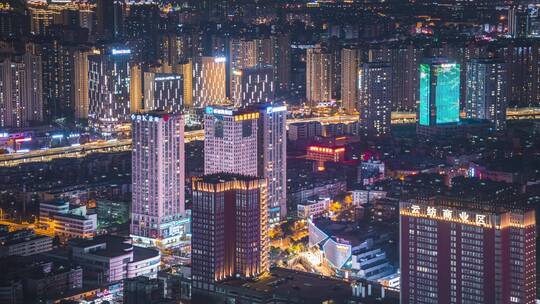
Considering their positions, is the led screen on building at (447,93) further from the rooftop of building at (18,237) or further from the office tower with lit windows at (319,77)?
the rooftop of building at (18,237)

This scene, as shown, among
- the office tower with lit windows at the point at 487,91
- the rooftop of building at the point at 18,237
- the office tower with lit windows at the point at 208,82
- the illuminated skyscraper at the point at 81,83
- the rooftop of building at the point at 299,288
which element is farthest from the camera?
the office tower with lit windows at the point at 208,82

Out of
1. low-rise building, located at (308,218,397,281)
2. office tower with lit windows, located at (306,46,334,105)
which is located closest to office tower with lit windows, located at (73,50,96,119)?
office tower with lit windows, located at (306,46,334,105)

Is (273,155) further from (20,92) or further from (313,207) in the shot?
(20,92)

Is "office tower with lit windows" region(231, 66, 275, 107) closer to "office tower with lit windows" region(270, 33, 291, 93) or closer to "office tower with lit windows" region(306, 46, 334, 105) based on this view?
"office tower with lit windows" region(306, 46, 334, 105)

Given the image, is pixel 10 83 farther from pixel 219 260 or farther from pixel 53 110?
pixel 219 260

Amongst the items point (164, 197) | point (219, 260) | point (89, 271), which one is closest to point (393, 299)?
point (219, 260)

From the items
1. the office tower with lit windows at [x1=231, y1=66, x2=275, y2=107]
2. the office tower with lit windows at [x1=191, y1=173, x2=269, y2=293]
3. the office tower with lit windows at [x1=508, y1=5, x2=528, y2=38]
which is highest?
the office tower with lit windows at [x1=508, y1=5, x2=528, y2=38]

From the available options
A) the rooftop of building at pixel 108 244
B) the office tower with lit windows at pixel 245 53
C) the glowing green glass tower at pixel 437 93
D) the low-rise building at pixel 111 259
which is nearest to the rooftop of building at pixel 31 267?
the low-rise building at pixel 111 259
